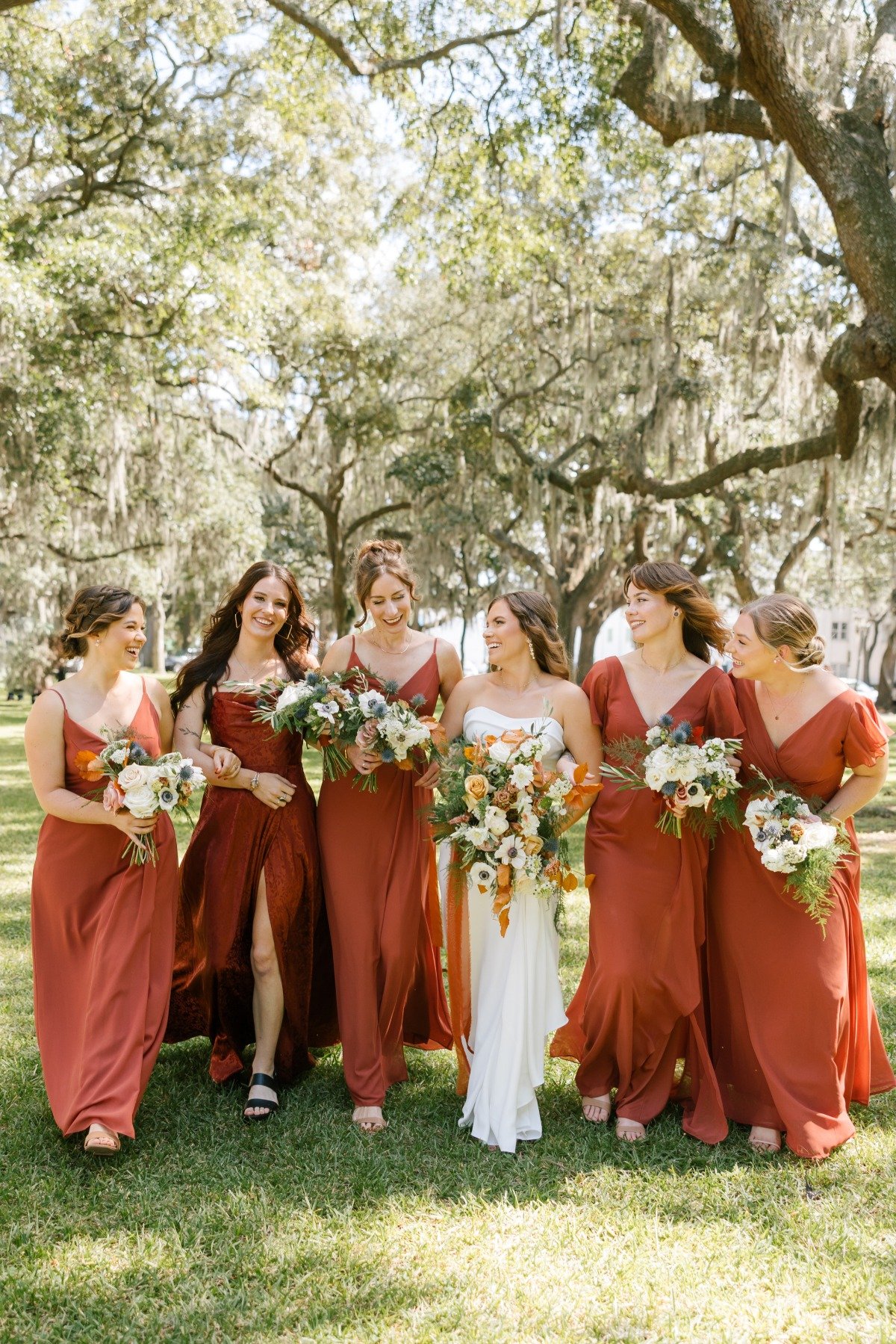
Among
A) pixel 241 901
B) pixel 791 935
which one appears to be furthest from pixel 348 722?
pixel 791 935

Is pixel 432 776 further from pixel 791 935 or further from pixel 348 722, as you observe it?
pixel 791 935

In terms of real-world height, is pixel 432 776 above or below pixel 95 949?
above

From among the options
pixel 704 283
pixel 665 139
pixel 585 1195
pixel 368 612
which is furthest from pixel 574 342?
pixel 585 1195

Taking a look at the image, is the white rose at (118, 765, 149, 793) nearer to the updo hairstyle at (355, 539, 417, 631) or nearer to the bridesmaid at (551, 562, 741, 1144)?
the updo hairstyle at (355, 539, 417, 631)

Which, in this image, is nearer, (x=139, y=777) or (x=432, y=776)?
(x=139, y=777)

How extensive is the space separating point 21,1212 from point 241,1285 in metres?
0.90

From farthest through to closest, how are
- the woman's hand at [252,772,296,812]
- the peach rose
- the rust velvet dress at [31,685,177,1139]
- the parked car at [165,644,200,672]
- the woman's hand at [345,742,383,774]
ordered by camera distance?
the parked car at [165,644,200,672] → the woman's hand at [252,772,296,812] → the woman's hand at [345,742,383,774] → the peach rose → the rust velvet dress at [31,685,177,1139]

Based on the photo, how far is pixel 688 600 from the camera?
4.62 meters

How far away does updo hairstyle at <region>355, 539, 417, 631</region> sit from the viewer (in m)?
4.86

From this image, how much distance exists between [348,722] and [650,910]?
1462 mm

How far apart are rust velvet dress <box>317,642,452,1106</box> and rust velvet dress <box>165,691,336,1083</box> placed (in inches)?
5.9

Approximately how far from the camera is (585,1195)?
376 cm

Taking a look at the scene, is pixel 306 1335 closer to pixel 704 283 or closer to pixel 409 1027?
pixel 409 1027

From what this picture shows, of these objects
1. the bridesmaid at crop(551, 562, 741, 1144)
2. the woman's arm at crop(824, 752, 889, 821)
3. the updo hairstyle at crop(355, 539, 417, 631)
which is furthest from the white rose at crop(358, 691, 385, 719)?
the woman's arm at crop(824, 752, 889, 821)
